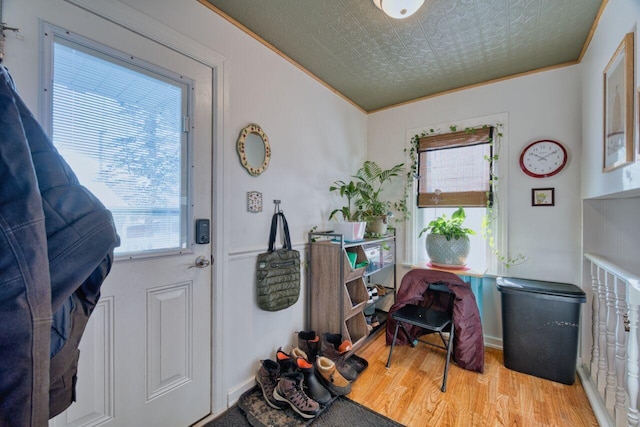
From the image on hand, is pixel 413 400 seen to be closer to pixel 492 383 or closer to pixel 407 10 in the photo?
pixel 492 383

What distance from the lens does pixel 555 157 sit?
7.11 feet

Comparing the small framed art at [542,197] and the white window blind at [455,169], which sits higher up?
the white window blind at [455,169]

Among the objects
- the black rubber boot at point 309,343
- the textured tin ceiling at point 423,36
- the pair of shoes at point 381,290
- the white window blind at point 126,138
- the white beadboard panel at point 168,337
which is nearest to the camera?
the white window blind at point 126,138

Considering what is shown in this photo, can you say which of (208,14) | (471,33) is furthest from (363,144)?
(208,14)

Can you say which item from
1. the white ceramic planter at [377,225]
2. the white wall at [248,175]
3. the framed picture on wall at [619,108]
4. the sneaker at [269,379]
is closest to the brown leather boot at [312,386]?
the sneaker at [269,379]

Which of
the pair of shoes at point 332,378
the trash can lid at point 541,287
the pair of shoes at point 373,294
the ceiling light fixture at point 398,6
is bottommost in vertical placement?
the pair of shoes at point 332,378

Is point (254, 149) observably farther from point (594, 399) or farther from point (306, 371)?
point (594, 399)

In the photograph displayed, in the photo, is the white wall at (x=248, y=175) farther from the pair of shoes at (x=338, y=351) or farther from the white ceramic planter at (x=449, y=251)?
the white ceramic planter at (x=449, y=251)

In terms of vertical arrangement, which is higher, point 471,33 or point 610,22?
point 471,33

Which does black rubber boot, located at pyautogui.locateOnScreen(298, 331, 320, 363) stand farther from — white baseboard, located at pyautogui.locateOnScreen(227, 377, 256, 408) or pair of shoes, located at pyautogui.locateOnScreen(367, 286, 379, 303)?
pair of shoes, located at pyautogui.locateOnScreen(367, 286, 379, 303)

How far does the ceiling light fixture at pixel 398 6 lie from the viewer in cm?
141

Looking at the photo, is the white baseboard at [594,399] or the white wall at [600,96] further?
the white baseboard at [594,399]

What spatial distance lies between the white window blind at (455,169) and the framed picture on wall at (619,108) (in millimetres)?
952

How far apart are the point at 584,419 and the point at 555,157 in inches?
71.7
